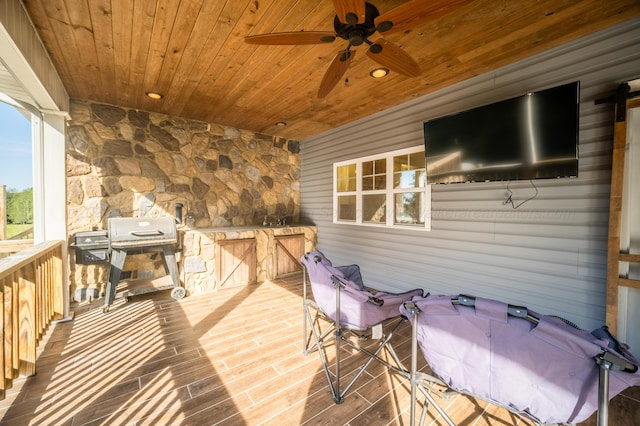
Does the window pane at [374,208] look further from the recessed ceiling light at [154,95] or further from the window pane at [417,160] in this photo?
the recessed ceiling light at [154,95]

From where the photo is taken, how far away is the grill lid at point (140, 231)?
11.0 ft

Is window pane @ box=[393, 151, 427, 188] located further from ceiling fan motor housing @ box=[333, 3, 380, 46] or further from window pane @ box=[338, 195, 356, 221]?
ceiling fan motor housing @ box=[333, 3, 380, 46]

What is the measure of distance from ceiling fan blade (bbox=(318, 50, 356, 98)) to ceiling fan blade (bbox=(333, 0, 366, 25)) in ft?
0.91

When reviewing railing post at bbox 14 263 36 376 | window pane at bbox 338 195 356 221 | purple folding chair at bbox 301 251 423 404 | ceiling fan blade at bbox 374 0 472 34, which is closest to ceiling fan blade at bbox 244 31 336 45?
ceiling fan blade at bbox 374 0 472 34

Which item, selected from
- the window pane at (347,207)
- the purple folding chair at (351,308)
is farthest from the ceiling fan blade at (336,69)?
the window pane at (347,207)

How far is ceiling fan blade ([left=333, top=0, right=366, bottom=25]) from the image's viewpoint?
1464 millimetres

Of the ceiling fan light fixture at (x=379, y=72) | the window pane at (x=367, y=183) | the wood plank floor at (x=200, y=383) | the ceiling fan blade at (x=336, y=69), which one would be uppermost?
the ceiling fan light fixture at (x=379, y=72)

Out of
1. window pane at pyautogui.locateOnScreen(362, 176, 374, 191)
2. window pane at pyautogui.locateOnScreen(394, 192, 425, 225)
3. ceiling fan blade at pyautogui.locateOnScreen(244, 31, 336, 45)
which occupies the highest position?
ceiling fan blade at pyautogui.locateOnScreen(244, 31, 336, 45)

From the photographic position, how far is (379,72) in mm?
2863

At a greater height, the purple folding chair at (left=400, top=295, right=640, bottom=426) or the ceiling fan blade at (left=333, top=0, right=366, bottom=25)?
the ceiling fan blade at (left=333, top=0, right=366, bottom=25)

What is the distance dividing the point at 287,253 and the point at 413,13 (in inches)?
167

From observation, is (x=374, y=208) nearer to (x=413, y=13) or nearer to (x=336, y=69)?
(x=336, y=69)

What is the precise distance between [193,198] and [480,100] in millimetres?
4606

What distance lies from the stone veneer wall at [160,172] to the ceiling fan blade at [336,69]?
3040 millimetres
